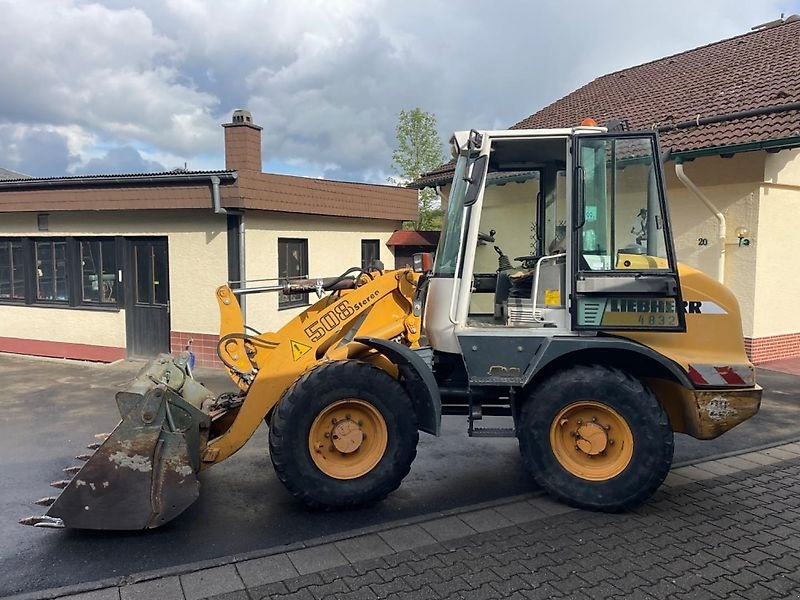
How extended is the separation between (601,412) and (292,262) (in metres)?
8.15

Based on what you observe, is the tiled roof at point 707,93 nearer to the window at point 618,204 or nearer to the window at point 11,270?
the window at point 618,204

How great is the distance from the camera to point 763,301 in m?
9.79

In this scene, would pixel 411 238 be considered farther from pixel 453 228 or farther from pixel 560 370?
pixel 560 370

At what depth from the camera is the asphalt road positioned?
3936 mm

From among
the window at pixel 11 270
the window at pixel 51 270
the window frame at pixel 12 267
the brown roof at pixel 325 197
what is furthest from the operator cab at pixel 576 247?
the window at pixel 11 270

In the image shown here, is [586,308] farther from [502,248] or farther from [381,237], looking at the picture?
[381,237]

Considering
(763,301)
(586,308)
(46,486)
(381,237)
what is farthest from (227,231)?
(763,301)

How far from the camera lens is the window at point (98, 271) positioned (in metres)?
11.2

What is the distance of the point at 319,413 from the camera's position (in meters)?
4.52

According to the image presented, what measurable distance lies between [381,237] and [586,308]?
994 centimetres

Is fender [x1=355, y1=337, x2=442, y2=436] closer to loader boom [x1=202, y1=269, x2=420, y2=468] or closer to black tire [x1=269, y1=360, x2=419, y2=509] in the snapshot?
black tire [x1=269, y1=360, x2=419, y2=509]

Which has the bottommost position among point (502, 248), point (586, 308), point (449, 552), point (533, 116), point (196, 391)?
point (449, 552)

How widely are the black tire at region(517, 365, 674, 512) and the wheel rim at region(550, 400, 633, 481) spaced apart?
28 millimetres

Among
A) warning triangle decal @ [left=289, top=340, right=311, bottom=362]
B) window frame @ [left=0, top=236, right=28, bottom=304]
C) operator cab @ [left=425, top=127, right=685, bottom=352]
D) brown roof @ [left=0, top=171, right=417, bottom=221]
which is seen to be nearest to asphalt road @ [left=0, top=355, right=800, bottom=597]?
warning triangle decal @ [left=289, top=340, right=311, bottom=362]
